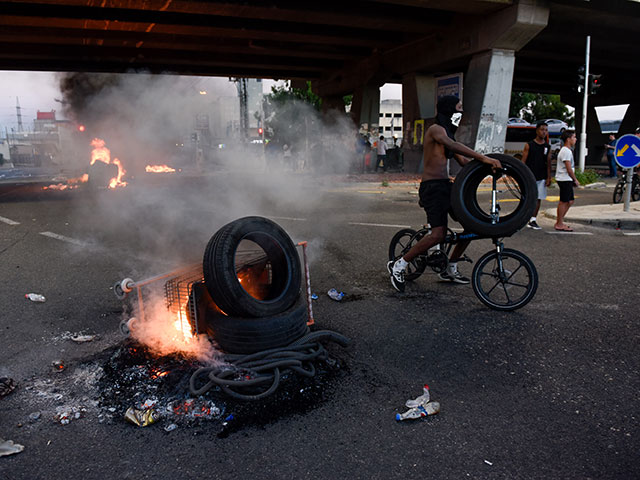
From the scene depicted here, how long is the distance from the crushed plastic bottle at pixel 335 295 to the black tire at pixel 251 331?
1.44 metres

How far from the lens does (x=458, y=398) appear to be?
2.83 metres

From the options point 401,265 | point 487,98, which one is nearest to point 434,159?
point 401,265

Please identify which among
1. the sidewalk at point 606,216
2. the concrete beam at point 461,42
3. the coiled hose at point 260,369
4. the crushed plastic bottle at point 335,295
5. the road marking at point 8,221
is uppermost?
the concrete beam at point 461,42

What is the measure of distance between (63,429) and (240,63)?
70.6 feet

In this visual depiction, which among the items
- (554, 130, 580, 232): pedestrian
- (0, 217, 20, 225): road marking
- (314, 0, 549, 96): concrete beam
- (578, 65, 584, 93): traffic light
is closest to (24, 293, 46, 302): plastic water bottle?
(0, 217, 20, 225): road marking

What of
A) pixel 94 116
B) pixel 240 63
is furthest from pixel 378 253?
pixel 94 116

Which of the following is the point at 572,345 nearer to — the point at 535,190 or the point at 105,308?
the point at 535,190

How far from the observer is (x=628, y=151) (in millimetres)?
9023

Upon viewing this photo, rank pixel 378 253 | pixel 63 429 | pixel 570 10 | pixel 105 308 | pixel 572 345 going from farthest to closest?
pixel 570 10 < pixel 378 253 < pixel 105 308 < pixel 572 345 < pixel 63 429

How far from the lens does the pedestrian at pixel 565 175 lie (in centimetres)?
801

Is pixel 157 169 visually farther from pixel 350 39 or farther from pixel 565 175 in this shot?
pixel 565 175

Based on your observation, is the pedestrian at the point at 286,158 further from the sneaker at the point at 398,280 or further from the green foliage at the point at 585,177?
the sneaker at the point at 398,280

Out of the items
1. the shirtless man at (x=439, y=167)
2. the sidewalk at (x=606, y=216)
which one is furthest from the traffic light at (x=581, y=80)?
the shirtless man at (x=439, y=167)

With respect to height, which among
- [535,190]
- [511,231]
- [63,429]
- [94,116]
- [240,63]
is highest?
[240,63]
